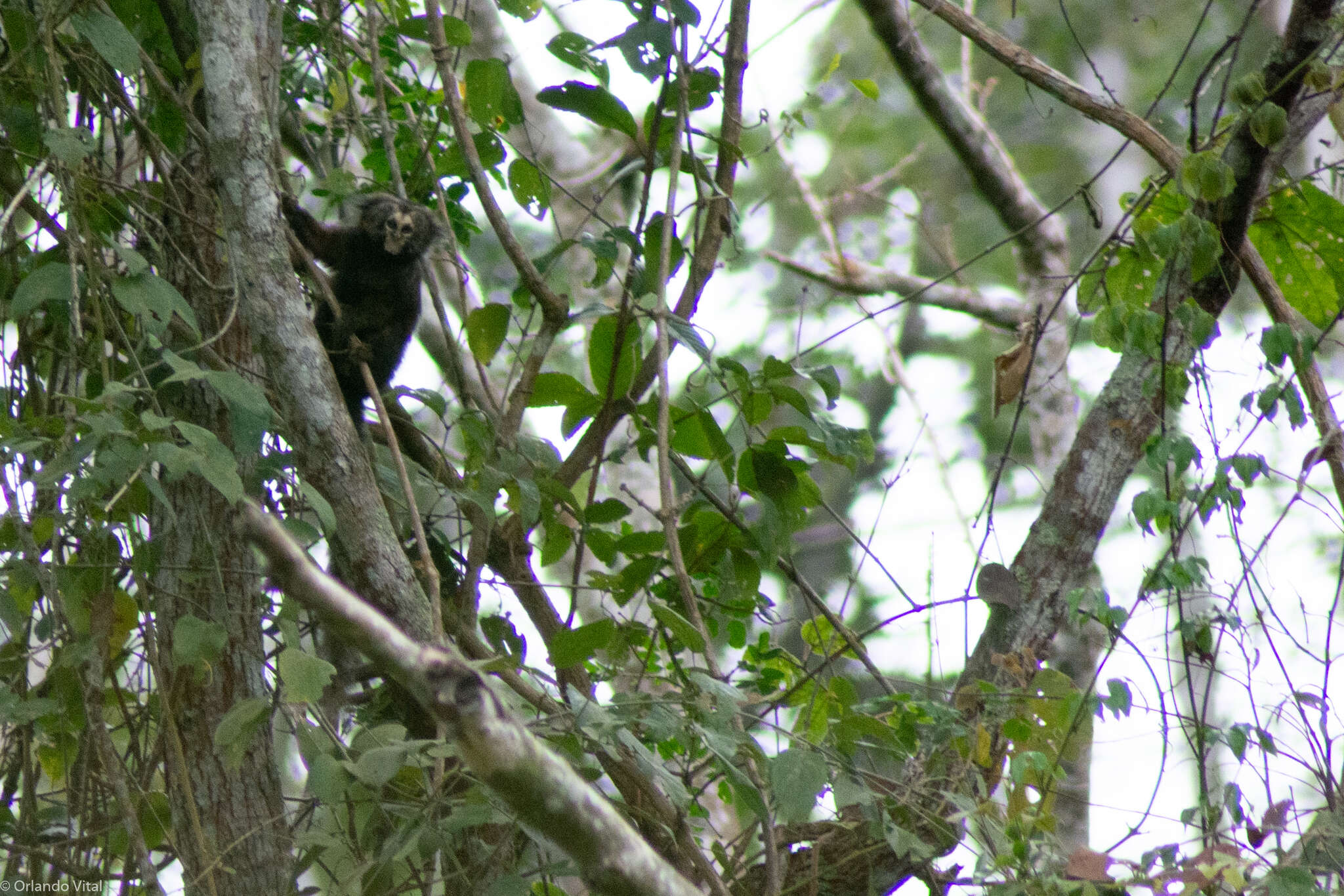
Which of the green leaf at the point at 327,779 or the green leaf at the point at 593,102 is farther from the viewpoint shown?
the green leaf at the point at 593,102

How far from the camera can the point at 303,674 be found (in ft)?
6.76

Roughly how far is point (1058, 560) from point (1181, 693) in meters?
5.06

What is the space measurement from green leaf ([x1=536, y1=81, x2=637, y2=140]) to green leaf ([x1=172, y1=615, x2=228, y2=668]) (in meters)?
1.36

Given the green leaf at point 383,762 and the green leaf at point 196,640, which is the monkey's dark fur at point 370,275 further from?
the green leaf at point 383,762

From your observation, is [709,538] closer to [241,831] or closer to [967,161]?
[241,831]

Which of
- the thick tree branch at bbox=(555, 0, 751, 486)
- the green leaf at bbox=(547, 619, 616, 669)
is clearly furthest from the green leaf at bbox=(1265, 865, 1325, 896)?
the thick tree branch at bbox=(555, 0, 751, 486)

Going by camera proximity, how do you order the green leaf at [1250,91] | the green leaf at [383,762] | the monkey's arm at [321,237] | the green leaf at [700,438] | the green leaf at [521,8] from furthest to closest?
1. the monkey's arm at [321,237]
2. the green leaf at [521,8]
3. the green leaf at [700,438]
4. the green leaf at [1250,91]
5. the green leaf at [383,762]

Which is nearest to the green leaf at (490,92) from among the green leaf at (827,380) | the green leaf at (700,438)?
the green leaf at (700,438)

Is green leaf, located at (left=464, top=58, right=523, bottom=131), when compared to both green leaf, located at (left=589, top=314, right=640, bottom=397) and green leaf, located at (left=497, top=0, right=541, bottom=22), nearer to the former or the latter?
green leaf, located at (left=497, top=0, right=541, bottom=22)

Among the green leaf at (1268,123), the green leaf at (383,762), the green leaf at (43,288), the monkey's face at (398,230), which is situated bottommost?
the green leaf at (383,762)

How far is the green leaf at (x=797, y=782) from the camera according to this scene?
2.04 metres

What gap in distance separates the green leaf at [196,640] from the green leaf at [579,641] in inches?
24.7

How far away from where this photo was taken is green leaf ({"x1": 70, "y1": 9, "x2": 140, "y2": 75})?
2320 millimetres

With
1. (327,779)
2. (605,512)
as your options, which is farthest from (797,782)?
(605,512)
